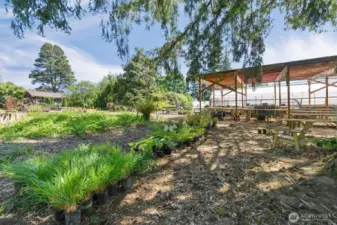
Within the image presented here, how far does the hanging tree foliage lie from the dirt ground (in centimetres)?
236

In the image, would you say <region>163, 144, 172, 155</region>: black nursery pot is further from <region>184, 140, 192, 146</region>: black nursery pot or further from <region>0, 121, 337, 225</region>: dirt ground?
<region>184, 140, 192, 146</region>: black nursery pot

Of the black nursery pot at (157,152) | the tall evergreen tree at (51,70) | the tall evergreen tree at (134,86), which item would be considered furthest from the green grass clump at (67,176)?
the tall evergreen tree at (51,70)

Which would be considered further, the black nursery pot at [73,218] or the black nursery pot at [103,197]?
the black nursery pot at [103,197]

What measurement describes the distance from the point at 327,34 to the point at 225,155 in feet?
17.3

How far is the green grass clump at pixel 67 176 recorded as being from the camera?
4.54 ft

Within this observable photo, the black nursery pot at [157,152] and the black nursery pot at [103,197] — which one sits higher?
the black nursery pot at [157,152]

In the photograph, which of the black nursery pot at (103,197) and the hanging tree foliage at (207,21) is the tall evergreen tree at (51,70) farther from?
the black nursery pot at (103,197)

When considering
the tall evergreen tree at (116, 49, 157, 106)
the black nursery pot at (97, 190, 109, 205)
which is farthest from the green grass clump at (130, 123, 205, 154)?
the tall evergreen tree at (116, 49, 157, 106)

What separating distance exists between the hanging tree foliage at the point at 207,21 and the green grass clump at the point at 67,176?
238cm

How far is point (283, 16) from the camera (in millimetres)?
5344

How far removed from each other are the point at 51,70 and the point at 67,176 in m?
57.4

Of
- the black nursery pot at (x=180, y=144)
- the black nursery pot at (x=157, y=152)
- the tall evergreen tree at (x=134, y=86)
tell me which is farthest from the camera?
the tall evergreen tree at (x=134, y=86)

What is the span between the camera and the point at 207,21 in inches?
166

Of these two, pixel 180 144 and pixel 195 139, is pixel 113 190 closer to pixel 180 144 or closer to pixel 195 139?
pixel 180 144
